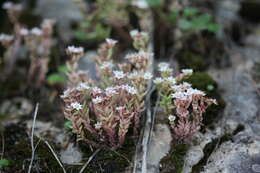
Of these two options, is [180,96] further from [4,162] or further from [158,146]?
[4,162]

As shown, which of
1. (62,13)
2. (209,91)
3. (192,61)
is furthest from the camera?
(62,13)

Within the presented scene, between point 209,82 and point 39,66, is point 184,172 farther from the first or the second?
point 39,66

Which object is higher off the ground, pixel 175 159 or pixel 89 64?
pixel 89 64

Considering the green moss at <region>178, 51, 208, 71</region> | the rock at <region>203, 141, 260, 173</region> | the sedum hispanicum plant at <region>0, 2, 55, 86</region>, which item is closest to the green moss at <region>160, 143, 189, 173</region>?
the rock at <region>203, 141, 260, 173</region>

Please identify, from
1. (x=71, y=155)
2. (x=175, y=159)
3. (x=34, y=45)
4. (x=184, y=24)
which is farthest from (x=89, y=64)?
(x=175, y=159)

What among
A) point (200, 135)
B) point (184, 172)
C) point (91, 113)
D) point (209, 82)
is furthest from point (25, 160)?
point (209, 82)
